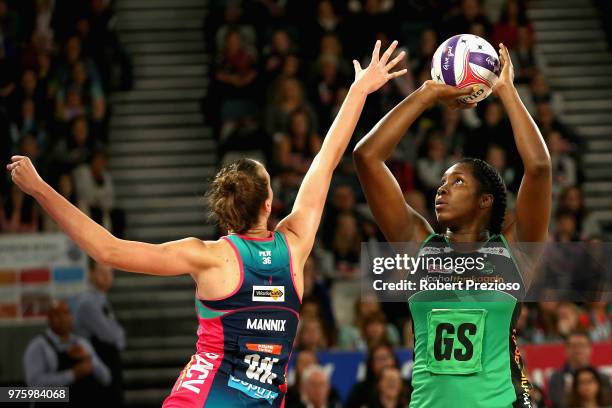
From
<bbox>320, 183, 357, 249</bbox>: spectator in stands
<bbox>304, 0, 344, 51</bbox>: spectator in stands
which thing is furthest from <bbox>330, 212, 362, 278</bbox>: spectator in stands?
<bbox>304, 0, 344, 51</bbox>: spectator in stands

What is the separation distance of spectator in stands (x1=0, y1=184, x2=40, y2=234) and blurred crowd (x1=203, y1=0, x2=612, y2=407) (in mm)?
2171

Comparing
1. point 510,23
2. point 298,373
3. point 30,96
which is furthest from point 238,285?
point 510,23

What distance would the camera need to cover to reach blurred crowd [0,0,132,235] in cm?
1195

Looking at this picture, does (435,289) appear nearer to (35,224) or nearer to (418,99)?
(418,99)

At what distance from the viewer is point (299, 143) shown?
1240cm

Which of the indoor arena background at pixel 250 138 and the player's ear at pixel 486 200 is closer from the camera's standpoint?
the player's ear at pixel 486 200

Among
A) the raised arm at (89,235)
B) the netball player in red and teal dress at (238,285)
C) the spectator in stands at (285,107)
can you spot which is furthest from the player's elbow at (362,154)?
the spectator in stands at (285,107)

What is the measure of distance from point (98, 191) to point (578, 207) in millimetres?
5195

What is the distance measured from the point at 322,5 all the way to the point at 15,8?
12.6ft

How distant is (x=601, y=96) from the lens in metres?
15.1

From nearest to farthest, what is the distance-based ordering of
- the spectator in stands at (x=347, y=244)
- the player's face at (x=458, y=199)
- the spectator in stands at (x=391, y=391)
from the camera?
the player's face at (x=458, y=199)
the spectator in stands at (x=391, y=391)
the spectator in stands at (x=347, y=244)

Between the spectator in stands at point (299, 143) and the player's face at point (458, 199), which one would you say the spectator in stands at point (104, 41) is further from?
the player's face at point (458, 199)

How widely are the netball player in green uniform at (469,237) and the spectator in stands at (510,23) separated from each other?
9.27 m

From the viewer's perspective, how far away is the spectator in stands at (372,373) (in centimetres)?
945
